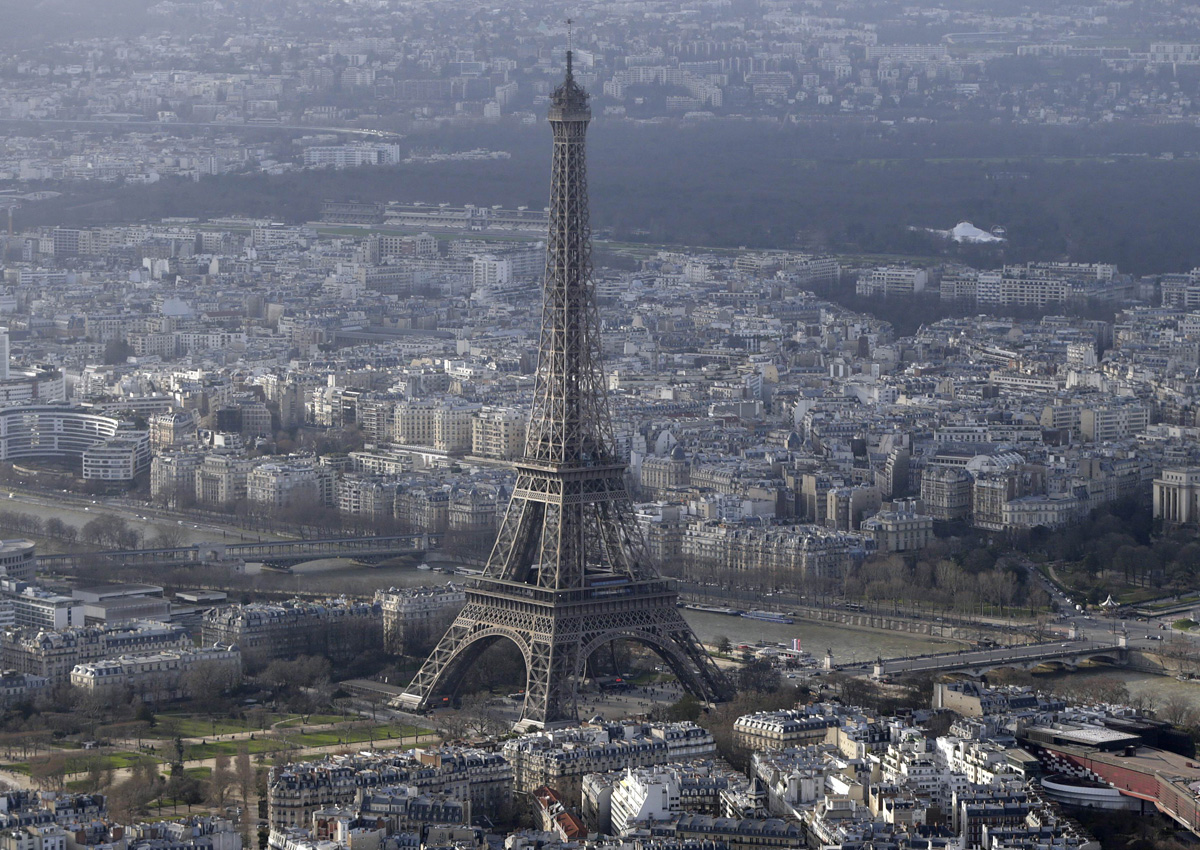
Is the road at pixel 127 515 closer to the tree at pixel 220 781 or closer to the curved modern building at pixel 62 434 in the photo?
the curved modern building at pixel 62 434

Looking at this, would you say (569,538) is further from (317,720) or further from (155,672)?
(155,672)

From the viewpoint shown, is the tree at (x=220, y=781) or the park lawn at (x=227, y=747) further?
the park lawn at (x=227, y=747)

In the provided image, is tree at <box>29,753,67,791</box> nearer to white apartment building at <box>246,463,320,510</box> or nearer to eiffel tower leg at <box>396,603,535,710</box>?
eiffel tower leg at <box>396,603,535,710</box>

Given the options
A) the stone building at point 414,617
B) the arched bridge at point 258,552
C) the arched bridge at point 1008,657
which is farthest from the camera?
the arched bridge at point 258,552

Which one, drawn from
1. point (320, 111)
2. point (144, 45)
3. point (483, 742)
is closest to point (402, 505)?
point (483, 742)

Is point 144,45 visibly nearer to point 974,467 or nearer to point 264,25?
point 264,25

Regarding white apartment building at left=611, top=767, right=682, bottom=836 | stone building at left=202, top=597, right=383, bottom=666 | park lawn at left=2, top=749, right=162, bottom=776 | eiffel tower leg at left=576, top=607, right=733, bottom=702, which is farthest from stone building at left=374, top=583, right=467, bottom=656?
white apartment building at left=611, top=767, right=682, bottom=836

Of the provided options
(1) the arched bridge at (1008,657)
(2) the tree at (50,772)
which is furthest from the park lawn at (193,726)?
(1) the arched bridge at (1008,657)

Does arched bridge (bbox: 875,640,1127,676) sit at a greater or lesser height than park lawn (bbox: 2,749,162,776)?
greater
